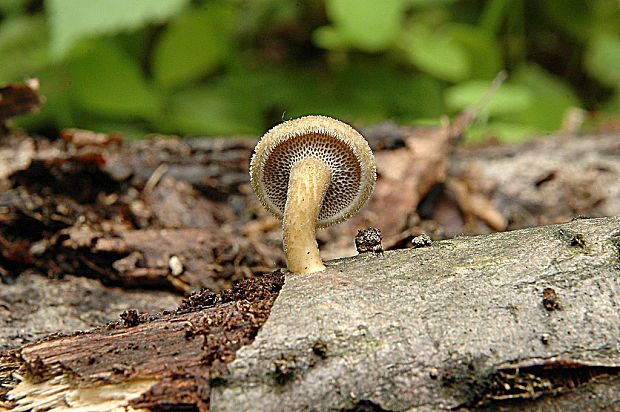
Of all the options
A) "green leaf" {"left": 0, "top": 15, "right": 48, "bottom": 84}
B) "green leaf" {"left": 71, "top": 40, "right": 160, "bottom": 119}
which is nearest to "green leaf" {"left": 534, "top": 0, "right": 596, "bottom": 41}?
"green leaf" {"left": 71, "top": 40, "right": 160, "bottom": 119}

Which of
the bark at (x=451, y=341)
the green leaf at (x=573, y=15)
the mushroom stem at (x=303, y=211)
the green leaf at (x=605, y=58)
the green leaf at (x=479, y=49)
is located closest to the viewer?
the bark at (x=451, y=341)

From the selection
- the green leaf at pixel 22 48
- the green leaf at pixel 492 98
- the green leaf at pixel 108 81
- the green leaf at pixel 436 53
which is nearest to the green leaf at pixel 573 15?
the green leaf at pixel 436 53

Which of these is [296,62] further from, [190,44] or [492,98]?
[492,98]

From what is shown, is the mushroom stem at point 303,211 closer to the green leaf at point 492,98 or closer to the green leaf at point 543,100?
the green leaf at point 492,98

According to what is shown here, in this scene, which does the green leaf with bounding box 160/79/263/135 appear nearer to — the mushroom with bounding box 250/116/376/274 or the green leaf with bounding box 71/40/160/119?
the green leaf with bounding box 71/40/160/119

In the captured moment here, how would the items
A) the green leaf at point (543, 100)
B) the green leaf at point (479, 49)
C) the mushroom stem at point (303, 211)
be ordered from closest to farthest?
the mushroom stem at point (303, 211), the green leaf at point (479, 49), the green leaf at point (543, 100)

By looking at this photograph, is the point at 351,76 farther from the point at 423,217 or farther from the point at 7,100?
the point at 7,100

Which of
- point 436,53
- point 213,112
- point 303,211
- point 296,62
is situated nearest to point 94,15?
point 213,112
